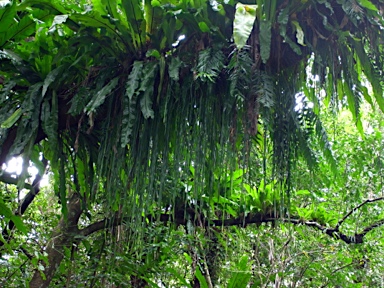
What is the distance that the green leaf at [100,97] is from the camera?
1.00 metres

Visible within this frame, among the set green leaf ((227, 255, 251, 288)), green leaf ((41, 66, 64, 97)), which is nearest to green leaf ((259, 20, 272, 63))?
green leaf ((41, 66, 64, 97))

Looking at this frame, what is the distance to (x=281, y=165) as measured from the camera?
3.67 feet

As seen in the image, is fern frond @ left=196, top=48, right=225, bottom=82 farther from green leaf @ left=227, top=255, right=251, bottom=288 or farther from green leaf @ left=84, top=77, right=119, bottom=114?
green leaf @ left=227, top=255, right=251, bottom=288

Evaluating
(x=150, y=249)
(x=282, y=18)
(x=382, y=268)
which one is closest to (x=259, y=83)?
(x=282, y=18)

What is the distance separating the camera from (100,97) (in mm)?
1022

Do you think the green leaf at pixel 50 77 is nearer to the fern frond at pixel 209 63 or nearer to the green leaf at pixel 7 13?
the green leaf at pixel 7 13

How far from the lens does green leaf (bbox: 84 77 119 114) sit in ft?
3.29

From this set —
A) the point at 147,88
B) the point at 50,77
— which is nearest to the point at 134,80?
the point at 147,88

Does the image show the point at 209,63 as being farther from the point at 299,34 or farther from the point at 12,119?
the point at 12,119

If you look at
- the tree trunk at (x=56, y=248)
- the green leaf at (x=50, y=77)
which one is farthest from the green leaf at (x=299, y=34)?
the tree trunk at (x=56, y=248)

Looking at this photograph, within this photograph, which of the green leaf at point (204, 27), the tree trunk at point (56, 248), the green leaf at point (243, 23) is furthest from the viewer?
the tree trunk at point (56, 248)

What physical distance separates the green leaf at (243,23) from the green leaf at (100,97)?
38 cm

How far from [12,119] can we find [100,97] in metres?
0.29

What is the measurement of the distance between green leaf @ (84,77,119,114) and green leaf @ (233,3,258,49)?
375 millimetres
